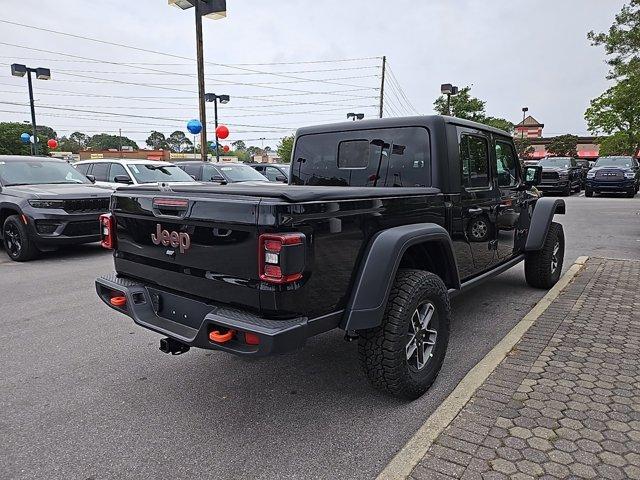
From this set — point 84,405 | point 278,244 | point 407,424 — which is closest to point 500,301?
point 407,424

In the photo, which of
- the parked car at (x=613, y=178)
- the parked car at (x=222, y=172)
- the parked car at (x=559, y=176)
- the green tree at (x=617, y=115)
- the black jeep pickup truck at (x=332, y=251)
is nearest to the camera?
the black jeep pickup truck at (x=332, y=251)

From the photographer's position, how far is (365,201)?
8.99 feet

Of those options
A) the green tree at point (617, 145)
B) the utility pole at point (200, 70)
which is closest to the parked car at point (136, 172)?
the utility pole at point (200, 70)

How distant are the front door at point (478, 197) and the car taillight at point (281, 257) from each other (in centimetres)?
198

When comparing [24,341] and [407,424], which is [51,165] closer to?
[24,341]

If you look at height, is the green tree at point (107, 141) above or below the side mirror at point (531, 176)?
above

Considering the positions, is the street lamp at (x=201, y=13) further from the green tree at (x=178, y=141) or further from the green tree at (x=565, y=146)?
the green tree at (x=178, y=141)

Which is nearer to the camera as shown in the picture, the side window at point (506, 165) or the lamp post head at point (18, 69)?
the side window at point (506, 165)

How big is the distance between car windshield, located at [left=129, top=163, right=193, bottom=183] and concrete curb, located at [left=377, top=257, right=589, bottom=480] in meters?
8.11

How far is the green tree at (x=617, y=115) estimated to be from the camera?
Result: 33531 mm

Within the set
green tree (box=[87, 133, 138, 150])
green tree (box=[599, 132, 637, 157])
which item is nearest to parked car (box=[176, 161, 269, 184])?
green tree (box=[599, 132, 637, 157])

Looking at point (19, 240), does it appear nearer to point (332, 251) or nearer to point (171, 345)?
point (171, 345)

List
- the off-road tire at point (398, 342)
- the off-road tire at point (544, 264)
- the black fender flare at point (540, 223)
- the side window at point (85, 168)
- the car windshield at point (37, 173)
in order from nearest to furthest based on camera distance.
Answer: the off-road tire at point (398, 342)
the black fender flare at point (540, 223)
the off-road tire at point (544, 264)
the car windshield at point (37, 173)
the side window at point (85, 168)

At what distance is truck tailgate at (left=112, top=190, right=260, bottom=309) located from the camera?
2422 mm
